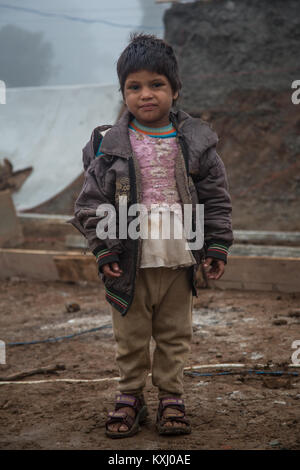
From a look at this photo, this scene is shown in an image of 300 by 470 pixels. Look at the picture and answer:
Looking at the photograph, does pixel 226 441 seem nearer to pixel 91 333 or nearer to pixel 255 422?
pixel 255 422

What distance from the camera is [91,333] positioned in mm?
3648

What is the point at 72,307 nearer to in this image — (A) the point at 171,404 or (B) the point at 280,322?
(B) the point at 280,322

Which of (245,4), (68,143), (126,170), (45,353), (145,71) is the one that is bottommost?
(45,353)

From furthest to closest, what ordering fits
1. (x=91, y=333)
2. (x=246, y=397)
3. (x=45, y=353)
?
(x=91, y=333)
(x=45, y=353)
(x=246, y=397)

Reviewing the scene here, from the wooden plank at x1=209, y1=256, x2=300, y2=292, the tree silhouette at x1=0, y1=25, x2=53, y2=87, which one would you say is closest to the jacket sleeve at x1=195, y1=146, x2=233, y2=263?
the wooden plank at x1=209, y1=256, x2=300, y2=292

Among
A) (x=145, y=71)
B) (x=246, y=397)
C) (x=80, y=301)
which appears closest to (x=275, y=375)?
(x=246, y=397)

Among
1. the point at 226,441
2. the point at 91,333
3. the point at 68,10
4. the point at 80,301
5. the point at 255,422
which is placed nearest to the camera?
the point at 226,441

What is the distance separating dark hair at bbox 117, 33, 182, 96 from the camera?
A: 195 cm

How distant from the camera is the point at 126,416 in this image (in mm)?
2018

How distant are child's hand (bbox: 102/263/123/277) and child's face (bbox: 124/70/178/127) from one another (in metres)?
0.59

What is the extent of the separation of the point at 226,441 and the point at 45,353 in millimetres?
1731

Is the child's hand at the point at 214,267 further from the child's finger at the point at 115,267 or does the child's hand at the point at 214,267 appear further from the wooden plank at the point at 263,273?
the wooden plank at the point at 263,273

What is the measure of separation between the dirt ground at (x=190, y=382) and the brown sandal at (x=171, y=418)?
0.03 meters

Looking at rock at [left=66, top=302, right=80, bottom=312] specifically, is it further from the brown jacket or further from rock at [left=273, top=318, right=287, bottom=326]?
the brown jacket
